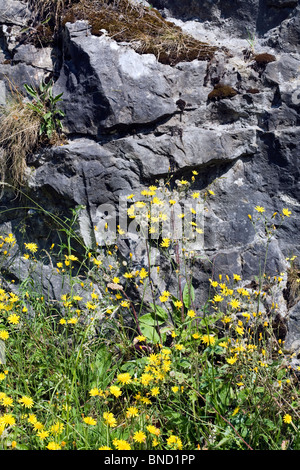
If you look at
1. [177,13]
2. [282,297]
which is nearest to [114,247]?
[282,297]

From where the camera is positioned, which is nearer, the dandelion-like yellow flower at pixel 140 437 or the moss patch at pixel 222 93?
the dandelion-like yellow flower at pixel 140 437

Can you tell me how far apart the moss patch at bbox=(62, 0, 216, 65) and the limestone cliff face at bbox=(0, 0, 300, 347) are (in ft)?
0.36

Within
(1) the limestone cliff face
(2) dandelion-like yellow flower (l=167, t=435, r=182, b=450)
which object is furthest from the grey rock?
(2) dandelion-like yellow flower (l=167, t=435, r=182, b=450)

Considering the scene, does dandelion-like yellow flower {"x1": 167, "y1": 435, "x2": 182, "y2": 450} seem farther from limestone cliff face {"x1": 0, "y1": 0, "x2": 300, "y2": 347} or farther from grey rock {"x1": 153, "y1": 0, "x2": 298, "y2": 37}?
grey rock {"x1": 153, "y1": 0, "x2": 298, "y2": 37}

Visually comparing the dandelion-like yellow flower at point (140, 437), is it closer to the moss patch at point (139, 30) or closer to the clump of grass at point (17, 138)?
the clump of grass at point (17, 138)

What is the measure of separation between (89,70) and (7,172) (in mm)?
1309

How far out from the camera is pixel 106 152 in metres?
3.71

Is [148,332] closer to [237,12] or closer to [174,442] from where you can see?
[174,442]

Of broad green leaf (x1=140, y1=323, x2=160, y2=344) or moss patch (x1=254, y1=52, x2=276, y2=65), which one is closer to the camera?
broad green leaf (x1=140, y1=323, x2=160, y2=344)

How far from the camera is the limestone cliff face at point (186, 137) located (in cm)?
367

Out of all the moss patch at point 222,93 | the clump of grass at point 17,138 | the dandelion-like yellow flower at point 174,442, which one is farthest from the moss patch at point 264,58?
the dandelion-like yellow flower at point 174,442

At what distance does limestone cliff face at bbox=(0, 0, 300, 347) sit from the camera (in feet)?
12.0

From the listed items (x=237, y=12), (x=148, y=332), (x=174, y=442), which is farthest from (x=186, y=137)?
(x=174, y=442)

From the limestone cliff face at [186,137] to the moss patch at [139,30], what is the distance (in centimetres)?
11
